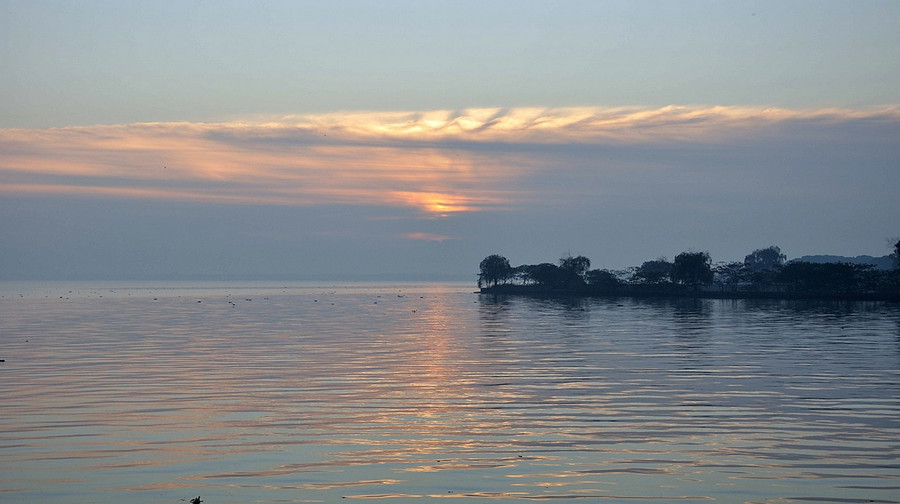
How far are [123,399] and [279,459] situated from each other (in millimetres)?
14223

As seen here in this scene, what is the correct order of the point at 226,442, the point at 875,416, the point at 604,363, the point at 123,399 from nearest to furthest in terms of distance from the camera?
the point at 226,442, the point at 875,416, the point at 123,399, the point at 604,363

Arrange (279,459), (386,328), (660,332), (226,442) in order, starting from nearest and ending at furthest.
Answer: (279,459) < (226,442) < (660,332) < (386,328)

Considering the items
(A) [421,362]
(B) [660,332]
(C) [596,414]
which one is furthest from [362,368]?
(B) [660,332]

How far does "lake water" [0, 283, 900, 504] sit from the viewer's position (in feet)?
64.4

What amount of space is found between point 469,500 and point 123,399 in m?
20.4

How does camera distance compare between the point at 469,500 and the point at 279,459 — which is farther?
the point at 279,459

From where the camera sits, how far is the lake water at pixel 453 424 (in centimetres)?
1964

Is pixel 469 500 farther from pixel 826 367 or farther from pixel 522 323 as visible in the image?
pixel 522 323

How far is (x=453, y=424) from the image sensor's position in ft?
92.0

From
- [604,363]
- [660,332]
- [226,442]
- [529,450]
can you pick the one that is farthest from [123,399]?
[660,332]

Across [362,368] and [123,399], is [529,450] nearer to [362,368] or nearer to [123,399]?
[123,399]

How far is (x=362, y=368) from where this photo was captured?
46000 mm

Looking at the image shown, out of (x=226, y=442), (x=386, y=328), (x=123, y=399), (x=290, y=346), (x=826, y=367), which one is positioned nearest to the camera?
(x=226, y=442)

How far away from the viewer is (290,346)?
202ft
